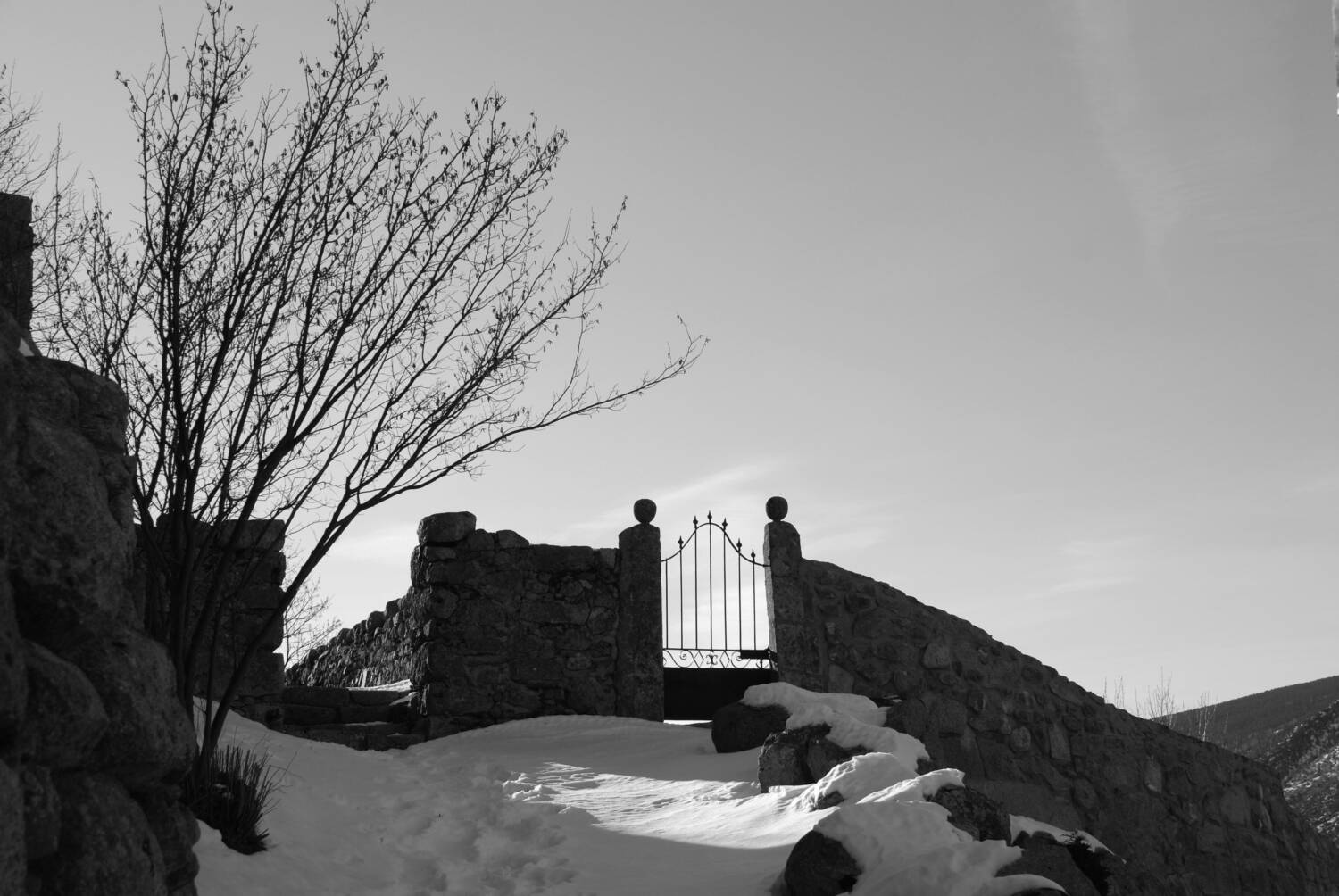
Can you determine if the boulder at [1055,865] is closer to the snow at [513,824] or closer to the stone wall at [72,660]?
the snow at [513,824]

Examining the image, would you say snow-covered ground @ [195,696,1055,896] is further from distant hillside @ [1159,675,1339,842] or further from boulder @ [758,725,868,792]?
distant hillside @ [1159,675,1339,842]

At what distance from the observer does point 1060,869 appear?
4797 millimetres

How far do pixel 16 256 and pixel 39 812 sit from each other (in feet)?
8.84

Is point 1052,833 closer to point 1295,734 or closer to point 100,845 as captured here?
point 100,845

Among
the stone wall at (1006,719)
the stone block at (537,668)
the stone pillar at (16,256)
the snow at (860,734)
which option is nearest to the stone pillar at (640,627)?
the stone block at (537,668)

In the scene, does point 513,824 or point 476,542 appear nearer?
point 513,824

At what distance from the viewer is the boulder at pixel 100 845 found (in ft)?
10.4

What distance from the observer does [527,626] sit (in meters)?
10.2

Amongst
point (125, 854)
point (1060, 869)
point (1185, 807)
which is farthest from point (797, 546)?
point (125, 854)

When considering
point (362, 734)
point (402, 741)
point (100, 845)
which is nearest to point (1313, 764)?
point (402, 741)

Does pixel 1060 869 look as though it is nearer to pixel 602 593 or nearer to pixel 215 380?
pixel 215 380

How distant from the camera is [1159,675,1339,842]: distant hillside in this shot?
16156mm

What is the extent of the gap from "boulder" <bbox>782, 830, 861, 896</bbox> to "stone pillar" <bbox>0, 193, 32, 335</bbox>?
3502 millimetres

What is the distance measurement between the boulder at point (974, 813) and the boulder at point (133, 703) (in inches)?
117
